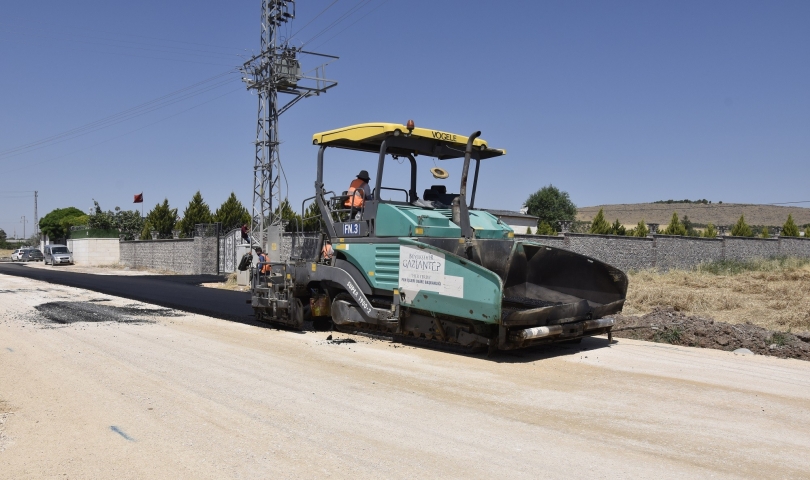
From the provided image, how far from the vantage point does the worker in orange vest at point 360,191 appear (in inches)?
324

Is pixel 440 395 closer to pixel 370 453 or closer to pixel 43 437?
pixel 370 453

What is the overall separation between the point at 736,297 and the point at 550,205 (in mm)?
50797

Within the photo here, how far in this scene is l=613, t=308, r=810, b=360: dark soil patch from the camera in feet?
24.3

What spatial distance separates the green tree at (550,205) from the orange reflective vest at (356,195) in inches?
2199

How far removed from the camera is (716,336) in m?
8.01

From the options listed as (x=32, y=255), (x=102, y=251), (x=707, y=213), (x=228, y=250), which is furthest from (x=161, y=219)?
(x=707, y=213)

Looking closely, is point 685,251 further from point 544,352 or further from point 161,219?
point 161,219

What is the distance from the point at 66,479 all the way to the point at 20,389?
255 cm

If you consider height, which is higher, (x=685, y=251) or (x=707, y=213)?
(x=707, y=213)

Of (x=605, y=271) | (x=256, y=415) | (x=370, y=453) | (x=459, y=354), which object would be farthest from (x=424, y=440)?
(x=605, y=271)

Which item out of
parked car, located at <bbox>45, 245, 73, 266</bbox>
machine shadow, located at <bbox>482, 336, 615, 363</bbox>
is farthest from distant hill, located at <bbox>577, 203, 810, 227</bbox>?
machine shadow, located at <bbox>482, 336, 615, 363</bbox>

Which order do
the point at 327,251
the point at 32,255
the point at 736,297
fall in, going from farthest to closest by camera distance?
the point at 32,255 < the point at 736,297 < the point at 327,251

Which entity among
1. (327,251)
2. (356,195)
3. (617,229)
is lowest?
(327,251)

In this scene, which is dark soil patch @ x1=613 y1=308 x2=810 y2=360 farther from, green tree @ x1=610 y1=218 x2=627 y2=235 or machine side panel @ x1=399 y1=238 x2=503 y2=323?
green tree @ x1=610 y1=218 x2=627 y2=235
